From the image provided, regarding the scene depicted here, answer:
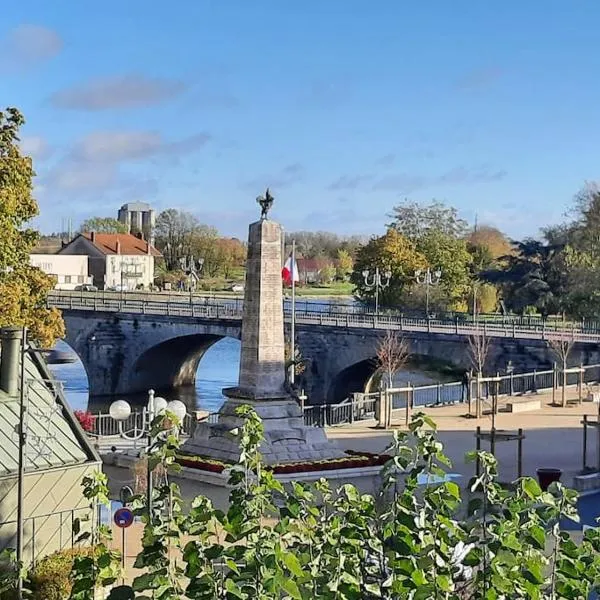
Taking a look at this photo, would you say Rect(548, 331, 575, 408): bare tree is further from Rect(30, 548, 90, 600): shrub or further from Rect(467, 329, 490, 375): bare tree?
Rect(30, 548, 90, 600): shrub

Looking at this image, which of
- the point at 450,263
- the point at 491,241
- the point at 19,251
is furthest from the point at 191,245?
the point at 19,251

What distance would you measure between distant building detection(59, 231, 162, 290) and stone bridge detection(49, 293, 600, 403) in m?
49.4

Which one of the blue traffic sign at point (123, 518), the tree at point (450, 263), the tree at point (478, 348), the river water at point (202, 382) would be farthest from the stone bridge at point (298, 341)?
the blue traffic sign at point (123, 518)

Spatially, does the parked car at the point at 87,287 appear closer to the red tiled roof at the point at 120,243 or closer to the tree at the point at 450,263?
the red tiled roof at the point at 120,243

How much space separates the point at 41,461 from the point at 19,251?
1820 cm

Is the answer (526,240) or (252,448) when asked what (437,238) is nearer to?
(526,240)

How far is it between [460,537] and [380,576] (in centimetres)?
84

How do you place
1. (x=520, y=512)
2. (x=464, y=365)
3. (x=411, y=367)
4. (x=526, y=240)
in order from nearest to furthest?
(x=520, y=512)
(x=464, y=365)
(x=411, y=367)
(x=526, y=240)

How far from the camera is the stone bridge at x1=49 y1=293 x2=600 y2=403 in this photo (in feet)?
182

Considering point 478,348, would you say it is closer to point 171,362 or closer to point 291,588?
point 171,362

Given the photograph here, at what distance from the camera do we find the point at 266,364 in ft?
86.3

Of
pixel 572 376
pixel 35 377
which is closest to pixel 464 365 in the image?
pixel 572 376

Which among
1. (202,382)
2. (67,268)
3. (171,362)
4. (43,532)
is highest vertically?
(67,268)

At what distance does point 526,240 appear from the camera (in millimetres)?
79562
